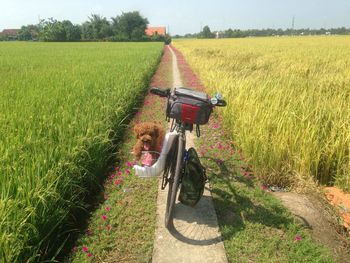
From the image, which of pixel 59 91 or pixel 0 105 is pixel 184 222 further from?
pixel 59 91

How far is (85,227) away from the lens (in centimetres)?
300

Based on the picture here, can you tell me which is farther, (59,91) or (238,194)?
(59,91)

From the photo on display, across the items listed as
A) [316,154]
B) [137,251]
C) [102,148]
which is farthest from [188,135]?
[137,251]

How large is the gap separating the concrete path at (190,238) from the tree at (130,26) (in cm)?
6703

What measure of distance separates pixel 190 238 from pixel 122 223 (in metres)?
0.71

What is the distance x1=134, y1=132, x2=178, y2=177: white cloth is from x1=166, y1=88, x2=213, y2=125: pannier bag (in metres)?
0.22

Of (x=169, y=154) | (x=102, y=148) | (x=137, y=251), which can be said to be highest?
(x=169, y=154)

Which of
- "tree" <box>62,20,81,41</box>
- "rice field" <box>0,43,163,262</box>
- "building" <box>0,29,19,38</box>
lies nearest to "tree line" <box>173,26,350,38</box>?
"tree" <box>62,20,81,41</box>

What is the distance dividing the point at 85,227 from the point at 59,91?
358 centimetres

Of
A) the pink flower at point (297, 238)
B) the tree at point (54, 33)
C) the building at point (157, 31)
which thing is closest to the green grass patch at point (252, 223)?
the pink flower at point (297, 238)

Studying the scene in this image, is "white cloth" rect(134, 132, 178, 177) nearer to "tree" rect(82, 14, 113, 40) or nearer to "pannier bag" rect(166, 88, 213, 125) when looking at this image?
"pannier bag" rect(166, 88, 213, 125)

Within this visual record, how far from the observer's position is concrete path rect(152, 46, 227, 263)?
2600 millimetres

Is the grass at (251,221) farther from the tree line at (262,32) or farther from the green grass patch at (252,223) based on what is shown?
the tree line at (262,32)

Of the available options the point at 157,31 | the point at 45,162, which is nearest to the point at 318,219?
the point at 45,162
